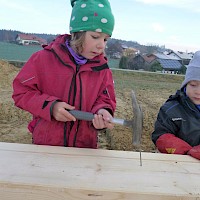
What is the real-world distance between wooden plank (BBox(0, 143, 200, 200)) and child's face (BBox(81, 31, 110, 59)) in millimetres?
567

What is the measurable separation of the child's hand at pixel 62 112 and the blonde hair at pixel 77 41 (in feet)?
1.23

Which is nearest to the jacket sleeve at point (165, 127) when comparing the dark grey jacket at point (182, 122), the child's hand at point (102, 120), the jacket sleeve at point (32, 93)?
the dark grey jacket at point (182, 122)

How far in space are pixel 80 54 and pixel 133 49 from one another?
10.3 meters

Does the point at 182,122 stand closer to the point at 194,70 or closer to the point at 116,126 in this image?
the point at 194,70

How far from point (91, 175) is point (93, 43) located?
30.6 inches

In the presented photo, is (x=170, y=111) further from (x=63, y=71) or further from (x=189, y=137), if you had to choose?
(x=63, y=71)

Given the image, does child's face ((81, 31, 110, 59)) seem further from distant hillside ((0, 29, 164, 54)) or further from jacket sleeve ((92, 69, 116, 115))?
distant hillside ((0, 29, 164, 54))

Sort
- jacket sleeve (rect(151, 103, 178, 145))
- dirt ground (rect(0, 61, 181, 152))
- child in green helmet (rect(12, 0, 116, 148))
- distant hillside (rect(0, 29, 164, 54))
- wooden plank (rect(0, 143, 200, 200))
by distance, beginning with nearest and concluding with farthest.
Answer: wooden plank (rect(0, 143, 200, 200)) < child in green helmet (rect(12, 0, 116, 148)) < jacket sleeve (rect(151, 103, 178, 145)) < dirt ground (rect(0, 61, 181, 152)) < distant hillside (rect(0, 29, 164, 54))

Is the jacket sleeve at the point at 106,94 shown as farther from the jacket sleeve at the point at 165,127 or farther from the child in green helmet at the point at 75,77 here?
the jacket sleeve at the point at 165,127

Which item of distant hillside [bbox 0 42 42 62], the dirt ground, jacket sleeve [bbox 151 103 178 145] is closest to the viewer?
jacket sleeve [bbox 151 103 178 145]

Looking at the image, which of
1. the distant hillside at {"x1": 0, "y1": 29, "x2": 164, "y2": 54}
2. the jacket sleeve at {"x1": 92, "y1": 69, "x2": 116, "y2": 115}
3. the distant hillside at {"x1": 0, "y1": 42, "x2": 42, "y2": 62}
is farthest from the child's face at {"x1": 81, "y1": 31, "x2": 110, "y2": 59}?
the distant hillside at {"x1": 0, "y1": 42, "x2": 42, "y2": 62}

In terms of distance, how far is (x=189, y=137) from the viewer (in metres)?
2.15

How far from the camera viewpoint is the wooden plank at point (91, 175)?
130cm

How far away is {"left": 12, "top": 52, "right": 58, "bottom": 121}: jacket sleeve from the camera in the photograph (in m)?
1.77
